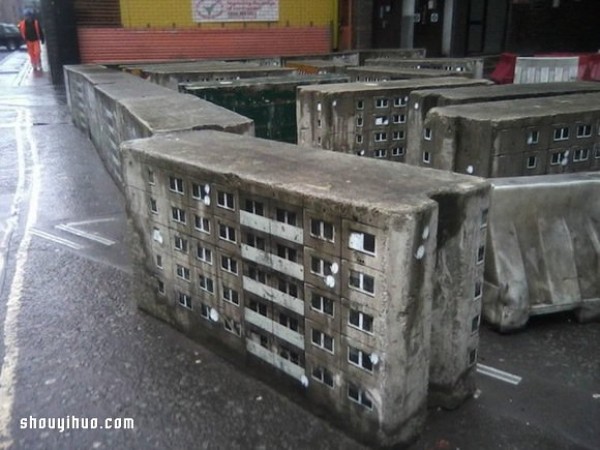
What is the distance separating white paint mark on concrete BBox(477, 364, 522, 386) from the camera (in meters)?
4.36

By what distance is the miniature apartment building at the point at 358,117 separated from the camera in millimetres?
9102

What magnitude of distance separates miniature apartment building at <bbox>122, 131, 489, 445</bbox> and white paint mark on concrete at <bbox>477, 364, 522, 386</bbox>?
500mm

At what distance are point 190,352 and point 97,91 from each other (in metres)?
7.80

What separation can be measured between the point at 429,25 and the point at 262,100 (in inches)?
753

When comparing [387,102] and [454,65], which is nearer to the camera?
[387,102]

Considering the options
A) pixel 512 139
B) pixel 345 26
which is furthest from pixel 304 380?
pixel 345 26

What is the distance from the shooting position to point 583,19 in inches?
1013

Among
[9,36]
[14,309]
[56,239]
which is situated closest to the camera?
[14,309]

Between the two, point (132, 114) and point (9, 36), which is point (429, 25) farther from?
point (9, 36)

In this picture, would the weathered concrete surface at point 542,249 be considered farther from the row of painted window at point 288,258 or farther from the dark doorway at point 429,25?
the dark doorway at point 429,25

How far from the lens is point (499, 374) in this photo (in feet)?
14.6

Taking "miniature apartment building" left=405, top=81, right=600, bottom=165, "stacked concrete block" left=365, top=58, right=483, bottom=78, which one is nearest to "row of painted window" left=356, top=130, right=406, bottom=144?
"miniature apartment building" left=405, top=81, right=600, bottom=165

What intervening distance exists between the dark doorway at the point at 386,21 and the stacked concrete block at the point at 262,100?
16.5 metres

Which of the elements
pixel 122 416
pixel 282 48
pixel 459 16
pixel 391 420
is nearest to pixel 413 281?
pixel 391 420
